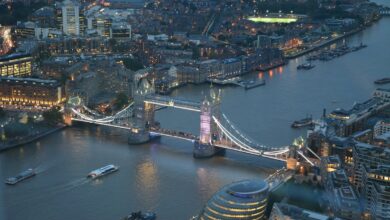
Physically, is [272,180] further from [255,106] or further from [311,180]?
[255,106]

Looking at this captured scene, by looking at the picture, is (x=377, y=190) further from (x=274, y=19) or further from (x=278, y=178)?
(x=274, y=19)

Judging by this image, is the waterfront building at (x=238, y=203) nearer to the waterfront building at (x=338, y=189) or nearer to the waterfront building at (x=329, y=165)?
the waterfront building at (x=338, y=189)

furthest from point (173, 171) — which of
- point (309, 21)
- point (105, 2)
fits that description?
point (105, 2)

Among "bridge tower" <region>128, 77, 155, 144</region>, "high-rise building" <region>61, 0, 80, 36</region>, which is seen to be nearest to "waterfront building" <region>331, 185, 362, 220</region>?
"bridge tower" <region>128, 77, 155, 144</region>

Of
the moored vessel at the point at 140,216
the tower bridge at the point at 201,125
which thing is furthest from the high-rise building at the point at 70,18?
the moored vessel at the point at 140,216

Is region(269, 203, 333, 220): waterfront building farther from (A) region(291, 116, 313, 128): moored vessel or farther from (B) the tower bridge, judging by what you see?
(A) region(291, 116, 313, 128): moored vessel

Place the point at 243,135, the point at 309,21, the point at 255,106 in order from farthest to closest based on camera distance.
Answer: the point at 309,21 < the point at 255,106 < the point at 243,135
